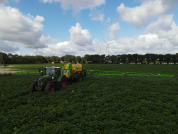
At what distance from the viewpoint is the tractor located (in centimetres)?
1085

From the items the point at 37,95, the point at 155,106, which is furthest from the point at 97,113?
the point at 37,95

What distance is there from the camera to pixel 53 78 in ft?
39.8

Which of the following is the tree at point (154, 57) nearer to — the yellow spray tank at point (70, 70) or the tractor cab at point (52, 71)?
the yellow spray tank at point (70, 70)

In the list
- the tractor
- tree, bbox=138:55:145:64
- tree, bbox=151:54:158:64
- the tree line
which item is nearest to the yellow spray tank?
the tractor

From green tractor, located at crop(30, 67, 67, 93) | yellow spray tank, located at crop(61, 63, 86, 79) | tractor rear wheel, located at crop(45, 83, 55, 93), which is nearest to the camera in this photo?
tractor rear wheel, located at crop(45, 83, 55, 93)

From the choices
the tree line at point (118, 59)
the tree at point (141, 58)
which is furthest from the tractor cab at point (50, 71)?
the tree at point (141, 58)

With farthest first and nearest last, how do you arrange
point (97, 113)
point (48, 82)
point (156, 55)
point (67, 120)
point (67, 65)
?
point (156, 55), point (67, 65), point (48, 82), point (97, 113), point (67, 120)

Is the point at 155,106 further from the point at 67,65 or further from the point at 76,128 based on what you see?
the point at 67,65

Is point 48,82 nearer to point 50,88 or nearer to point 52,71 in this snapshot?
point 50,88

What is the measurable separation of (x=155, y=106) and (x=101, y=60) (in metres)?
157

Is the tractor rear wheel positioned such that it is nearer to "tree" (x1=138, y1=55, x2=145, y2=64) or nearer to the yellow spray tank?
the yellow spray tank

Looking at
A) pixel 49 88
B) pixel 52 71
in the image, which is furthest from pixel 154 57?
pixel 49 88

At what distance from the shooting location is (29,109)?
754 centimetres

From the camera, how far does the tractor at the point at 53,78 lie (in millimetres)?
10852
